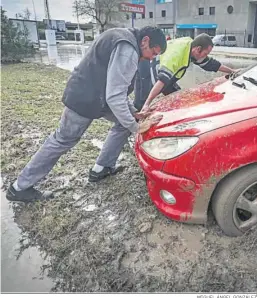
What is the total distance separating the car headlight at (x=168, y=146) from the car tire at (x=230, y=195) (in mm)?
364

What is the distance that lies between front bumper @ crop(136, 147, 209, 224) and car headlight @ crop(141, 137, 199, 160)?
10 cm

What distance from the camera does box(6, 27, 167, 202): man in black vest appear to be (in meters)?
2.28

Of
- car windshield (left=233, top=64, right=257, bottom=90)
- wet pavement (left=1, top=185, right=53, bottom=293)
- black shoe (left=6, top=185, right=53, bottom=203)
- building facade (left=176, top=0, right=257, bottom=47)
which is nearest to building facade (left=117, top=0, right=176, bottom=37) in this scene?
building facade (left=176, top=0, right=257, bottom=47)

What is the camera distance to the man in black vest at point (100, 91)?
228cm

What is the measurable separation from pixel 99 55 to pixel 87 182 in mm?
1352

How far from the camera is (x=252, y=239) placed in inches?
83.4

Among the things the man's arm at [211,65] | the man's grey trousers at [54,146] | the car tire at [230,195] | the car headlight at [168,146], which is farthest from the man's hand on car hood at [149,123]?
the man's arm at [211,65]

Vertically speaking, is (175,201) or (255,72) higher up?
(255,72)

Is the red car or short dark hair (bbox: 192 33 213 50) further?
short dark hair (bbox: 192 33 213 50)

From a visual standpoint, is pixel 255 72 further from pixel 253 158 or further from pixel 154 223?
pixel 154 223

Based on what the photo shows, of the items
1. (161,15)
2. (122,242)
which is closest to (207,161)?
(122,242)

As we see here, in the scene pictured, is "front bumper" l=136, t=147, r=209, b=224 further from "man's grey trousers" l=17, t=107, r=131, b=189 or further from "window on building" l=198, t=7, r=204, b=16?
"window on building" l=198, t=7, r=204, b=16

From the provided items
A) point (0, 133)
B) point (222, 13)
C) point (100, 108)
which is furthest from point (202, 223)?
point (222, 13)

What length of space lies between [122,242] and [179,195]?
586 mm
